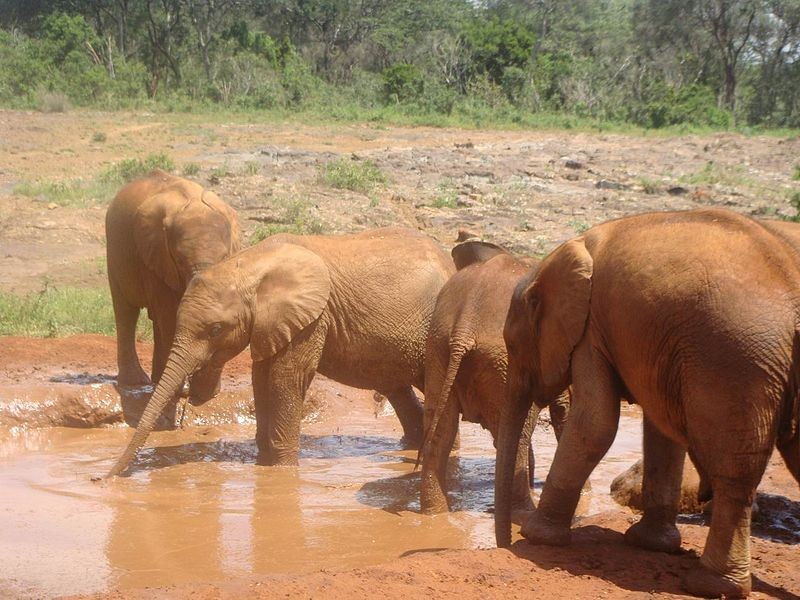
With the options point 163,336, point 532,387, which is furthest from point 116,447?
point 532,387

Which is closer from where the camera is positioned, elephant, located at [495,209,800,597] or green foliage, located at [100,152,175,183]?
elephant, located at [495,209,800,597]

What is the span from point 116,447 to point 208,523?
2.18m

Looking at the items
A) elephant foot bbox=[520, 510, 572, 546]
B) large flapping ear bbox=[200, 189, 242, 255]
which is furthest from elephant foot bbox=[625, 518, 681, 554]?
large flapping ear bbox=[200, 189, 242, 255]

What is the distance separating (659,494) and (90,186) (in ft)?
44.7

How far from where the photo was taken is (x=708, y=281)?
177 inches

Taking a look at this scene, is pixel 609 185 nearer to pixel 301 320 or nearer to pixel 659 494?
pixel 301 320

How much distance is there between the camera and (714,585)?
183 inches

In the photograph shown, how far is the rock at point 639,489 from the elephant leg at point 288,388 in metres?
2.10

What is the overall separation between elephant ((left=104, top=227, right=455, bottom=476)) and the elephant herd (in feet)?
0.03

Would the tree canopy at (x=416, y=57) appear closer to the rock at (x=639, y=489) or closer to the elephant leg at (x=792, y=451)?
the rock at (x=639, y=489)

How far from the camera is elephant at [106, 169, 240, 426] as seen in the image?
9.23 meters

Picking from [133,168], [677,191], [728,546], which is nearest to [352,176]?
[133,168]

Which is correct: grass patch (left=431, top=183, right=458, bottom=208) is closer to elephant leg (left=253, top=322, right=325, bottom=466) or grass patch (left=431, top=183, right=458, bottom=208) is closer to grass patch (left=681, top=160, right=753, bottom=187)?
grass patch (left=681, top=160, right=753, bottom=187)

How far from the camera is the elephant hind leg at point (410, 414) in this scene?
8.82 meters
